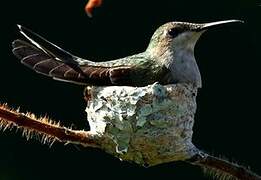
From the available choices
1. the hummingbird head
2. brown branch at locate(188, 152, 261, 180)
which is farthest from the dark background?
brown branch at locate(188, 152, 261, 180)

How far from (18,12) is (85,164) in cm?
144

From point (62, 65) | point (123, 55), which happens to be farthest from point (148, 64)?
point (123, 55)

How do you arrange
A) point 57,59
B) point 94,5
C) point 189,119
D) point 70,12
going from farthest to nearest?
point 70,12, point 189,119, point 57,59, point 94,5

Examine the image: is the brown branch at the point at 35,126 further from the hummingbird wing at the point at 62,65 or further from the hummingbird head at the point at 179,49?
the hummingbird head at the point at 179,49

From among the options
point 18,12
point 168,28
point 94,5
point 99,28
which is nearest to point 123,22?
point 99,28

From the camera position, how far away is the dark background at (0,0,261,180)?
835 cm

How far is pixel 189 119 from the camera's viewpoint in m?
4.70

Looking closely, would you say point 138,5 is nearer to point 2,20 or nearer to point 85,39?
point 85,39

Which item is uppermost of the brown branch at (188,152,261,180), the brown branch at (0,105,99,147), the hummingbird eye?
the hummingbird eye

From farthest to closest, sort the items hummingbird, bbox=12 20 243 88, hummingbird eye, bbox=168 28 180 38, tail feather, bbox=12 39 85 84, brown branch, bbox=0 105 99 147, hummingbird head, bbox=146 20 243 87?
hummingbird eye, bbox=168 28 180 38 → hummingbird head, bbox=146 20 243 87 → hummingbird, bbox=12 20 243 88 → tail feather, bbox=12 39 85 84 → brown branch, bbox=0 105 99 147

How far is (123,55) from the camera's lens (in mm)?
8398

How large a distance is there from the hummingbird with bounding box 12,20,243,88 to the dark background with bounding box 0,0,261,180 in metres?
3.19

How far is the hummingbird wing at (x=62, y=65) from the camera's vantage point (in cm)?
413

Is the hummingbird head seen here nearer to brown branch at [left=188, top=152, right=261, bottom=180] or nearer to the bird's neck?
the bird's neck
